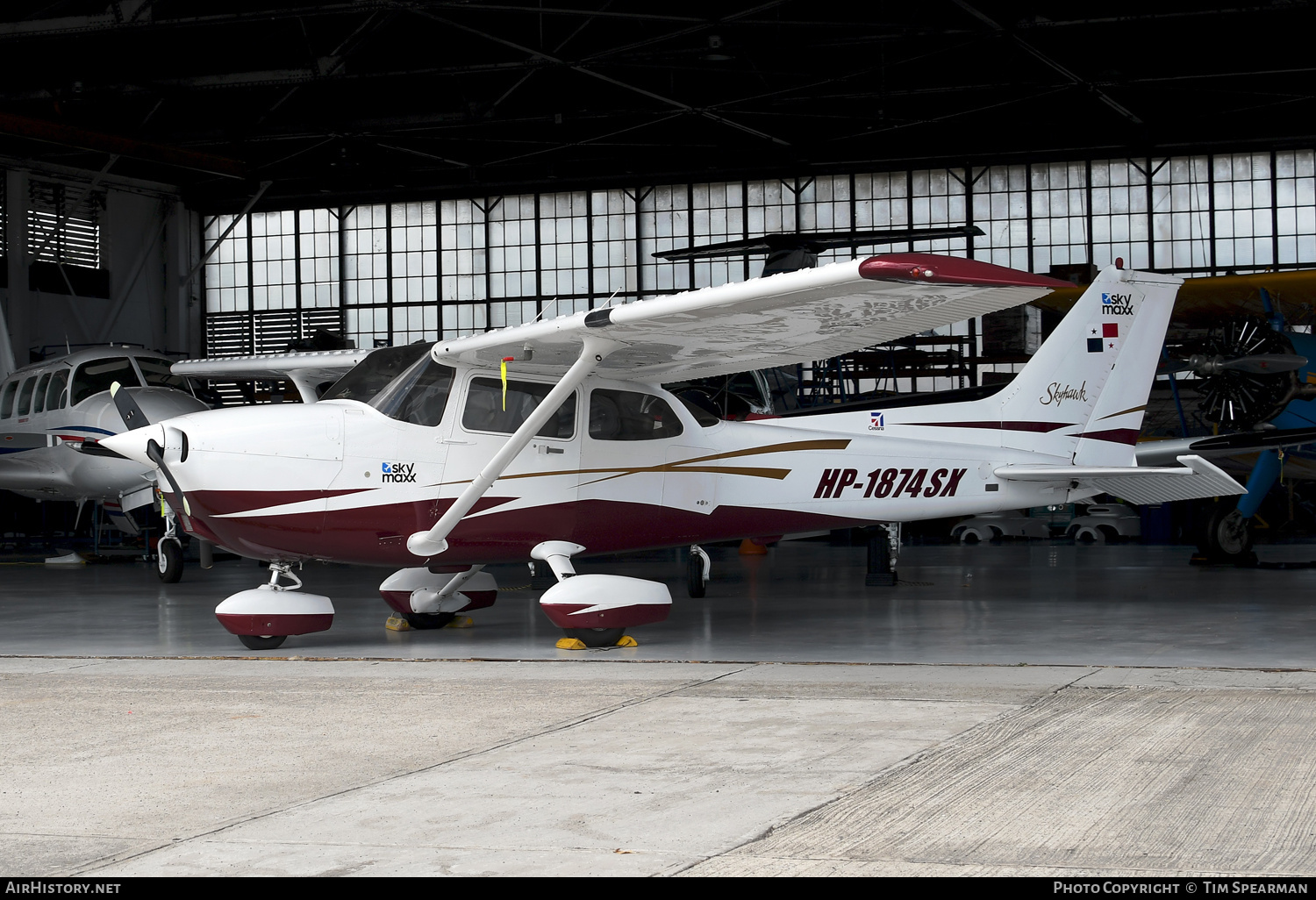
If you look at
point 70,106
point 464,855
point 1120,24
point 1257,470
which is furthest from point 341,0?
point 464,855

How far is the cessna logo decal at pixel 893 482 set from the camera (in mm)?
9859

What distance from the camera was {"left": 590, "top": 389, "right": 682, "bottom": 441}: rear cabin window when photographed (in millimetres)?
9297

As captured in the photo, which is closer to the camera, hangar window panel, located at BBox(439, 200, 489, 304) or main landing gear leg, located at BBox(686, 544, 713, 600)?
main landing gear leg, located at BBox(686, 544, 713, 600)

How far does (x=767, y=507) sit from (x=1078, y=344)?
3626mm

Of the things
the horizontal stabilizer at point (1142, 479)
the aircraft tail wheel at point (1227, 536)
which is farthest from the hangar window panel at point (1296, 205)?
the horizontal stabilizer at point (1142, 479)

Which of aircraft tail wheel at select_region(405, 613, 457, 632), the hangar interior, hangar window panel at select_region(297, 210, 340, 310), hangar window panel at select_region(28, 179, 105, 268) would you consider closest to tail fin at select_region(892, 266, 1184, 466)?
the hangar interior

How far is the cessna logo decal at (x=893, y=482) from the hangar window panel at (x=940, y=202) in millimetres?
20509

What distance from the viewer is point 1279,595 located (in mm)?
11469

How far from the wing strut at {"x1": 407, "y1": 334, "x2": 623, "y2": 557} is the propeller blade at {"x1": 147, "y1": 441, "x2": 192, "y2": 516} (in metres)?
1.48

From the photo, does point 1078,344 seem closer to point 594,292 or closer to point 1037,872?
point 1037,872

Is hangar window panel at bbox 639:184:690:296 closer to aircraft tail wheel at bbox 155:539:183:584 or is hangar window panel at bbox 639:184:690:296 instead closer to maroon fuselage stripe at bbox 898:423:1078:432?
aircraft tail wheel at bbox 155:539:183:584

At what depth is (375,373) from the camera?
29.5 ft

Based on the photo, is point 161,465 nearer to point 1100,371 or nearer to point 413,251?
point 1100,371

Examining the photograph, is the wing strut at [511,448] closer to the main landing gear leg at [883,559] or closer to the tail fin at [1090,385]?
the tail fin at [1090,385]
